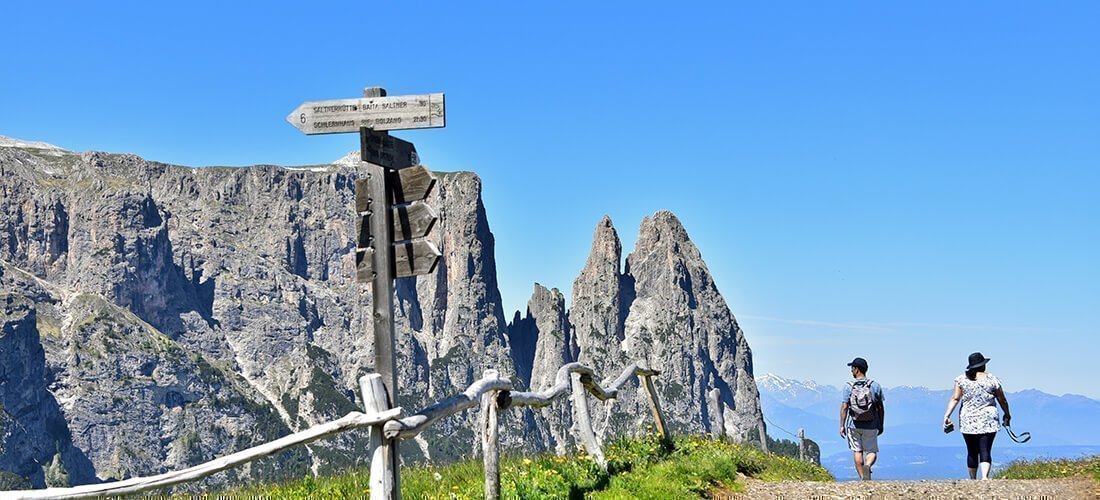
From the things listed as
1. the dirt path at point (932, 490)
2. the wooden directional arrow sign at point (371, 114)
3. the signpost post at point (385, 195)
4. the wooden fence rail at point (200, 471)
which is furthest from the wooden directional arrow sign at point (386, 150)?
the dirt path at point (932, 490)

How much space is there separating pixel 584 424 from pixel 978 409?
21.7ft

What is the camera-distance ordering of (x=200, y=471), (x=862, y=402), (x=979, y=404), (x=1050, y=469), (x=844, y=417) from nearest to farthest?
(x=200, y=471), (x=979, y=404), (x=862, y=402), (x=844, y=417), (x=1050, y=469)

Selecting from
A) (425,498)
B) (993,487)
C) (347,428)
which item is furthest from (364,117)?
(993,487)

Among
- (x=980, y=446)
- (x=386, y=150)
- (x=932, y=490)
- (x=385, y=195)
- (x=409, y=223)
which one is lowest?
(x=932, y=490)

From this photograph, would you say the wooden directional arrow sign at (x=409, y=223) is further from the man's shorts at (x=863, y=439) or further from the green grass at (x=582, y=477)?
the man's shorts at (x=863, y=439)

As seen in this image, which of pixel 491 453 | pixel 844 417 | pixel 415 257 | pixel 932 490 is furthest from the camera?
pixel 844 417

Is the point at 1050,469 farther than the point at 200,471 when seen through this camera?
Yes

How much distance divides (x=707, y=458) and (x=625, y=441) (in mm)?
1302

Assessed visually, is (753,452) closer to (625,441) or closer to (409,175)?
(625,441)

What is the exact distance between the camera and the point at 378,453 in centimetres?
827

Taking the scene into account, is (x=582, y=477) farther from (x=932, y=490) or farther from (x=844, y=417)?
(x=844, y=417)

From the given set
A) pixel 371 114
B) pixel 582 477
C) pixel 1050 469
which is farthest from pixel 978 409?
pixel 371 114

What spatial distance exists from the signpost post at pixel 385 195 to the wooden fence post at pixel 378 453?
342 mm

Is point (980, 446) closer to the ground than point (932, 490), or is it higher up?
higher up
